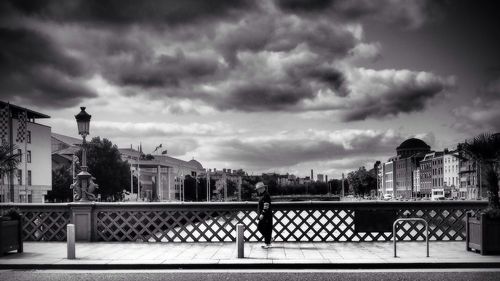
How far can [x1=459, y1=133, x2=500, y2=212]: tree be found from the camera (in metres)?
14.8

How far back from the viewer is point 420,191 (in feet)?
636

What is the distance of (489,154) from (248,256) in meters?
6.95

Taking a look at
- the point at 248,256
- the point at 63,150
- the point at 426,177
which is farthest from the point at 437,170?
the point at 248,256

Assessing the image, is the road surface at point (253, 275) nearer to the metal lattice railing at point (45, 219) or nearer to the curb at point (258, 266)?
the curb at point (258, 266)

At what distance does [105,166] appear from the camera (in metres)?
102

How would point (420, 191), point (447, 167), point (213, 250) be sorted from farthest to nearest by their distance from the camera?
point (420, 191) < point (447, 167) < point (213, 250)

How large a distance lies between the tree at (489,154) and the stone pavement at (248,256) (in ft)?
5.97

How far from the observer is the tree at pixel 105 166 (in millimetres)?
100500

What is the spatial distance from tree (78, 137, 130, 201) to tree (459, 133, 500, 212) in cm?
9061

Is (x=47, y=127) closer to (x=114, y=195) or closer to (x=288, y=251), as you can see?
(x=114, y=195)

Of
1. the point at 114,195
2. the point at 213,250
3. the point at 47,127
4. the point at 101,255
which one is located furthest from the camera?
the point at 114,195

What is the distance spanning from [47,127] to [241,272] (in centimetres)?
8920

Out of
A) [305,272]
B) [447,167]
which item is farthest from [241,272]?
[447,167]

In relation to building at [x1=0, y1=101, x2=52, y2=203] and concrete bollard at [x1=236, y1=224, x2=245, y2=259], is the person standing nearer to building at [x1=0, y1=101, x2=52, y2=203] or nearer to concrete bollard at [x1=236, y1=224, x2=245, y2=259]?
concrete bollard at [x1=236, y1=224, x2=245, y2=259]
